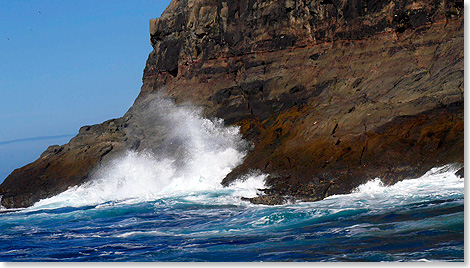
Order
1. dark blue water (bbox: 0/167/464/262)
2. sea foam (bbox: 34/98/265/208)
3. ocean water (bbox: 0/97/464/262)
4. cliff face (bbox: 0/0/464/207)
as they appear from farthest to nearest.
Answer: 1. sea foam (bbox: 34/98/265/208)
2. cliff face (bbox: 0/0/464/207)
3. ocean water (bbox: 0/97/464/262)
4. dark blue water (bbox: 0/167/464/262)

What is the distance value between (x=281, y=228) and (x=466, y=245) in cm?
537

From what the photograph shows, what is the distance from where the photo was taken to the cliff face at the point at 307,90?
20.6 metres

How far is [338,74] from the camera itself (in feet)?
88.1

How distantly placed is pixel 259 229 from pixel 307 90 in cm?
1187

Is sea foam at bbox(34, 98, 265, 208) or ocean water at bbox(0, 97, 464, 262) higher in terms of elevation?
sea foam at bbox(34, 98, 265, 208)

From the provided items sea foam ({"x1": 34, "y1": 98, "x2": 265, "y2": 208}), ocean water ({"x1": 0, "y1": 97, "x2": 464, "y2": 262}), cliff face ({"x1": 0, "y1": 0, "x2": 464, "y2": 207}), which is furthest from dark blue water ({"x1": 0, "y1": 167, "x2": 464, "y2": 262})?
sea foam ({"x1": 34, "y1": 98, "x2": 265, "y2": 208})

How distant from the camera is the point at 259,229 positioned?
16.7 metres

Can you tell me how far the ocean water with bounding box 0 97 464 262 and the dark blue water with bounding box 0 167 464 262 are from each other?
0.03m

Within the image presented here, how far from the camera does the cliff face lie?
20.6 m

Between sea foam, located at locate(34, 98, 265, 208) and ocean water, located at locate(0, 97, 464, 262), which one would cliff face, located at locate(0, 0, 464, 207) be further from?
ocean water, located at locate(0, 97, 464, 262)

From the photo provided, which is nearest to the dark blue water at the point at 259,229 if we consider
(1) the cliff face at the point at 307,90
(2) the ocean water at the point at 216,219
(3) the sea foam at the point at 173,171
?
(2) the ocean water at the point at 216,219

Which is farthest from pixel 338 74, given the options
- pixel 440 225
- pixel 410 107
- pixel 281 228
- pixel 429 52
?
A: pixel 440 225

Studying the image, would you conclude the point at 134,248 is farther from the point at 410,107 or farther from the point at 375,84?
the point at 375,84

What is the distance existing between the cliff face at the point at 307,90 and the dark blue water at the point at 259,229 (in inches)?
60.7
